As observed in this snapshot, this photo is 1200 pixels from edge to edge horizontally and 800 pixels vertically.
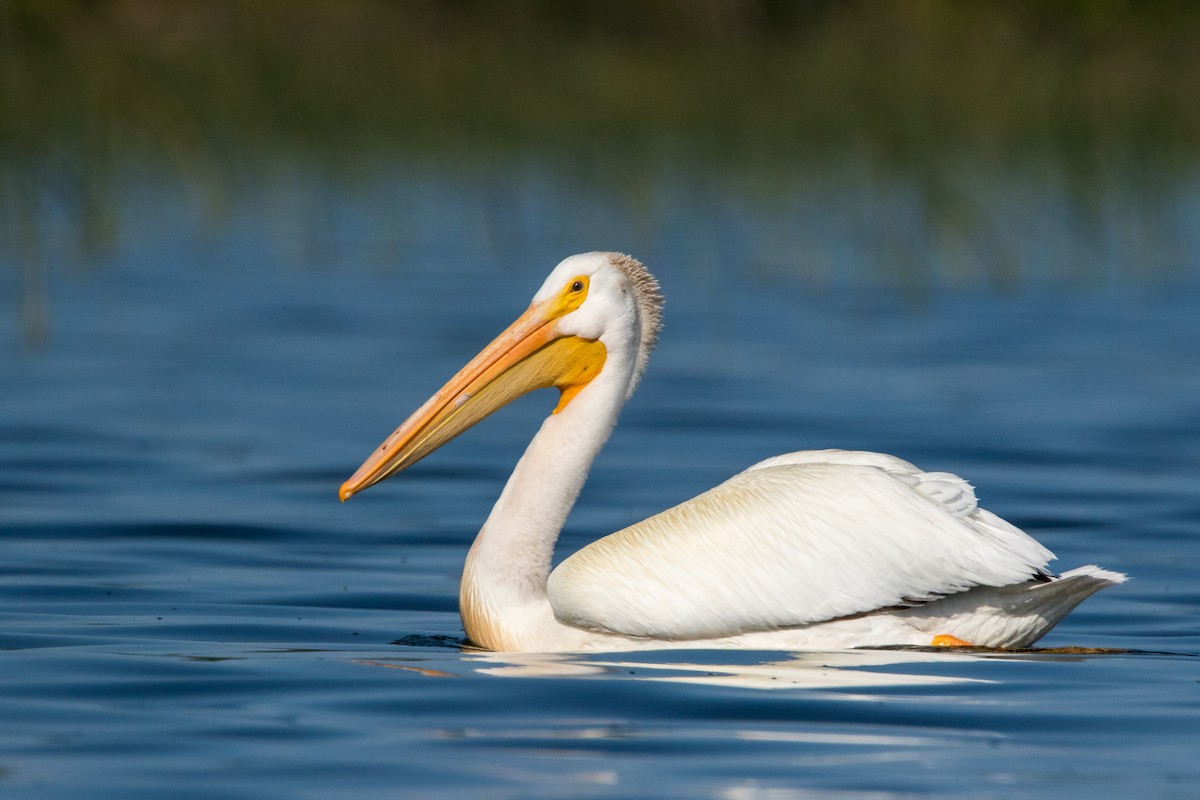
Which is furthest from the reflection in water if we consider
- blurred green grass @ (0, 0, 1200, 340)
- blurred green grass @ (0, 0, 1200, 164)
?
blurred green grass @ (0, 0, 1200, 164)

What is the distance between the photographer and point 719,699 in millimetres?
4148

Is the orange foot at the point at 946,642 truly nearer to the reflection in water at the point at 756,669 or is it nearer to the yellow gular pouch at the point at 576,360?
the reflection in water at the point at 756,669

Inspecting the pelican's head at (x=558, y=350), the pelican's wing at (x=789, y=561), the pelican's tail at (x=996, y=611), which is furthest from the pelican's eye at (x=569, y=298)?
the pelican's tail at (x=996, y=611)

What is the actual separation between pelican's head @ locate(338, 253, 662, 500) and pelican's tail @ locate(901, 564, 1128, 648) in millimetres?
1017

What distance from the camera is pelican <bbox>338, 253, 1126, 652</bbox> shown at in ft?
15.2

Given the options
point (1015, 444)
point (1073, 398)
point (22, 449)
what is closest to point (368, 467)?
point (22, 449)

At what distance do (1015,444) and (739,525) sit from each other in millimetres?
4159

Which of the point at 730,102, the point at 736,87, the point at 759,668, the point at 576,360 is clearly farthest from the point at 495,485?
the point at 736,87

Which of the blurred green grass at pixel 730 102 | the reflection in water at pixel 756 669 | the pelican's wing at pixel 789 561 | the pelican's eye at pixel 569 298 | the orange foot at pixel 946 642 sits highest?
the blurred green grass at pixel 730 102

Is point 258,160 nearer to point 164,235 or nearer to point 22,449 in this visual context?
point 164,235

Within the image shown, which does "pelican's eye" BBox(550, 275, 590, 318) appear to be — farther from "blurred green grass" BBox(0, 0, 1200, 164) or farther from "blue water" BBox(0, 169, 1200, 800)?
"blurred green grass" BBox(0, 0, 1200, 164)

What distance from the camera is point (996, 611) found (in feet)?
15.6

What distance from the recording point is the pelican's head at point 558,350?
5.17 meters

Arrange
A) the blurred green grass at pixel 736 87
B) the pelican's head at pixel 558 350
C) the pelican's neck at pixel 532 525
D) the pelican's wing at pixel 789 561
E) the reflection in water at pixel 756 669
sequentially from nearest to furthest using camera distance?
the reflection in water at pixel 756 669, the pelican's wing at pixel 789 561, the pelican's neck at pixel 532 525, the pelican's head at pixel 558 350, the blurred green grass at pixel 736 87
